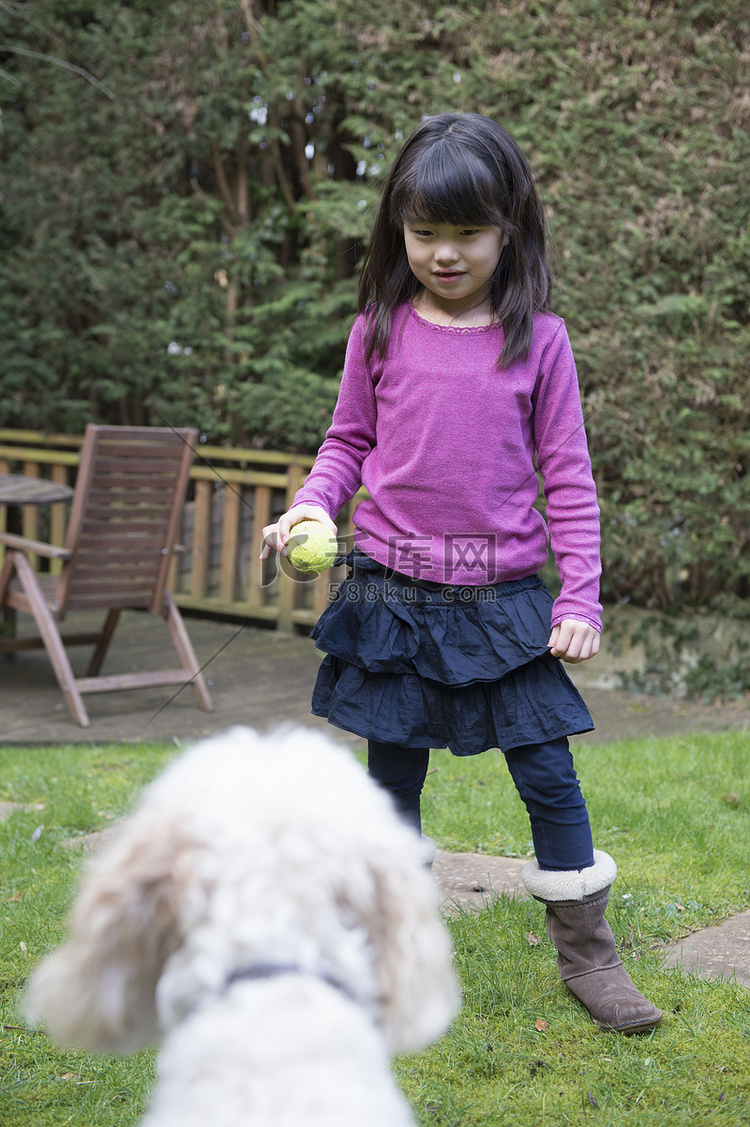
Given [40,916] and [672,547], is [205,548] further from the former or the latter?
[40,916]

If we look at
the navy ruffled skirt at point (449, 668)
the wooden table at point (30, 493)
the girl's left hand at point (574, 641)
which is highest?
the girl's left hand at point (574, 641)

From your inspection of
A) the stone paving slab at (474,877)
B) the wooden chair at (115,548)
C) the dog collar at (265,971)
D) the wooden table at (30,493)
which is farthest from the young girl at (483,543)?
the wooden table at (30,493)

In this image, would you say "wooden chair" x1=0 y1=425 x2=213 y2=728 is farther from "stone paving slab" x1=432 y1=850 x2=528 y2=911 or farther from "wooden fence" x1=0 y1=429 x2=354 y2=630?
"stone paving slab" x1=432 y1=850 x2=528 y2=911

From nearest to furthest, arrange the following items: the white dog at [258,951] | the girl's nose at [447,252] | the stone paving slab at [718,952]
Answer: the white dog at [258,951] < the girl's nose at [447,252] < the stone paving slab at [718,952]

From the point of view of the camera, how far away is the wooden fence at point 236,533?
247 inches

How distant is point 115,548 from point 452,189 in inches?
119

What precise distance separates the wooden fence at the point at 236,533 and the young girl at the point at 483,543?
12.3 ft

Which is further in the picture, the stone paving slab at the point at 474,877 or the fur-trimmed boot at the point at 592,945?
the stone paving slab at the point at 474,877

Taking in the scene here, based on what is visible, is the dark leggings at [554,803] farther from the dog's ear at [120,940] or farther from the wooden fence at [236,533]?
the wooden fence at [236,533]

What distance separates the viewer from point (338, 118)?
641cm

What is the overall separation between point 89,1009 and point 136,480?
3.65m

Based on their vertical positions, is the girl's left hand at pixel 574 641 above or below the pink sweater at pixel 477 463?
below

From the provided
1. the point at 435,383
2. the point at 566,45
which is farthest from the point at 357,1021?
the point at 566,45

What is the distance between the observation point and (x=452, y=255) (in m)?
1.93
